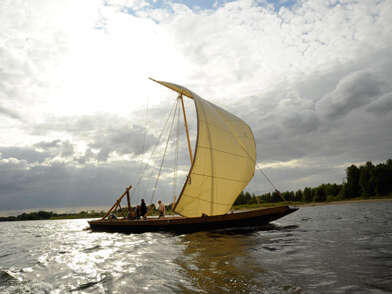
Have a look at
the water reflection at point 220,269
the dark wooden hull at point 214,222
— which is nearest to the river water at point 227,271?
the water reflection at point 220,269

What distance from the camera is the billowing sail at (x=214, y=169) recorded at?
61.8 feet

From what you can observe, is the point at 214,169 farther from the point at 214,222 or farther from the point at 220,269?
the point at 220,269

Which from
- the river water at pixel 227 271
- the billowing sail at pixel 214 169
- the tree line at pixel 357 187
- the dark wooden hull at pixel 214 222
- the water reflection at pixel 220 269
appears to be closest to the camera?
the river water at pixel 227 271

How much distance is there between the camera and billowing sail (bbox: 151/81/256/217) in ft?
61.8

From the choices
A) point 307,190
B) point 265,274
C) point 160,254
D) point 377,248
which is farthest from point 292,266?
point 307,190

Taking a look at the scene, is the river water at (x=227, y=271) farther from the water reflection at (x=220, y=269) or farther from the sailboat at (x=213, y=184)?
the sailboat at (x=213, y=184)

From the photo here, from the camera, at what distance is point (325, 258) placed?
28.7 ft

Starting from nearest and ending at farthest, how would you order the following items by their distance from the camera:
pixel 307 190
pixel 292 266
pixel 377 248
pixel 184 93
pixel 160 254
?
pixel 292 266 → pixel 377 248 → pixel 160 254 → pixel 184 93 → pixel 307 190

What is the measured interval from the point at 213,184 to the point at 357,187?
8927cm

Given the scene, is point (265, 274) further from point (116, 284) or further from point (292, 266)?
point (116, 284)

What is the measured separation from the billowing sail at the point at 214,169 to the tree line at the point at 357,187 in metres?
54.2

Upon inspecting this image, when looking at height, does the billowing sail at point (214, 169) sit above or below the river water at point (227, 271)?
above

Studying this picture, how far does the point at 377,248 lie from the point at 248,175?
40.5 feet

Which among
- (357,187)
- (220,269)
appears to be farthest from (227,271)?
(357,187)
